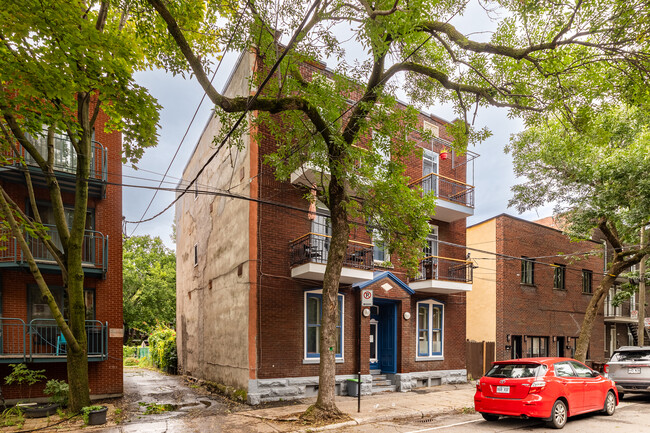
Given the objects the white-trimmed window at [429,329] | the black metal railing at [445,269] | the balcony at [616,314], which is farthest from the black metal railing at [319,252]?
the balcony at [616,314]

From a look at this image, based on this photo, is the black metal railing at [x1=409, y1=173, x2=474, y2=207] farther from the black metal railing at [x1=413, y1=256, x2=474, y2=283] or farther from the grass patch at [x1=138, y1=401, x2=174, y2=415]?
the grass patch at [x1=138, y1=401, x2=174, y2=415]

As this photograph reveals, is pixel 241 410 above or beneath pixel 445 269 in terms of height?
beneath

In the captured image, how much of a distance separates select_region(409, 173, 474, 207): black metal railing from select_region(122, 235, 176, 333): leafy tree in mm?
23586

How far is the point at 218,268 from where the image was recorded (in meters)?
16.6

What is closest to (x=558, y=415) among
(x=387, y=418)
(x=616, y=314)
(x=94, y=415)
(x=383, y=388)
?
(x=387, y=418)

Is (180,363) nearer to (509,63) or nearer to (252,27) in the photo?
(252,27)

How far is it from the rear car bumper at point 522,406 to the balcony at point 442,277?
6177 millimetres

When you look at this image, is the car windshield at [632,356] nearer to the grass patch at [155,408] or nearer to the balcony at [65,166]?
the grass patch at [155,408]

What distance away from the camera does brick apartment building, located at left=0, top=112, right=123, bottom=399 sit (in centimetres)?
1227

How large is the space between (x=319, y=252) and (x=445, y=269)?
6533 mm

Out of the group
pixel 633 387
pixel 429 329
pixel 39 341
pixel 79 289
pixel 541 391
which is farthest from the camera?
pixel 429 329

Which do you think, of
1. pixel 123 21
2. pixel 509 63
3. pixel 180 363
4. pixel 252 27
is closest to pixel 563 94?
pixel 509 63

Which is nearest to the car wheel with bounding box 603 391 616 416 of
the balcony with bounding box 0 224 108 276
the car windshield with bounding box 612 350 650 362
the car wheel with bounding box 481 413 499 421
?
the car wheel with bounding box 481 413 499 421

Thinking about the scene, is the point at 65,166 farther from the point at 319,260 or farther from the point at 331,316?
the point at 331,316
